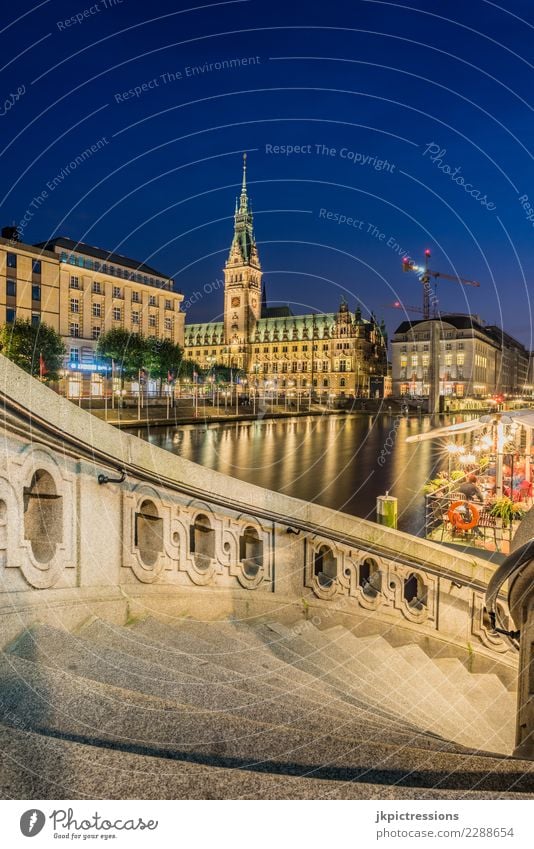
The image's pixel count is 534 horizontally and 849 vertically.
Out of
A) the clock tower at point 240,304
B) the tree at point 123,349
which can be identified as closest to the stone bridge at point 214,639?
the tree at point 123,349

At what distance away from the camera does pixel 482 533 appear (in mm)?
11820

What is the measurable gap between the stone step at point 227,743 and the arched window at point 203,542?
2.00 meters

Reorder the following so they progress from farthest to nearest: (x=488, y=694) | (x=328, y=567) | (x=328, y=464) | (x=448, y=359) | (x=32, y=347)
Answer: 1. (x=448, y=359)
2. (x=32, y=347)
3. (x=328, y=464)
4. (x=328, y=567)
5. (x=488, y=694)

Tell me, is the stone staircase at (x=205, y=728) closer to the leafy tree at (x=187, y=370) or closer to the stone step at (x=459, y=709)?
the stone step at (x=459, y=709)

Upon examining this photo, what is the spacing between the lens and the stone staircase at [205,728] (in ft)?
8.29

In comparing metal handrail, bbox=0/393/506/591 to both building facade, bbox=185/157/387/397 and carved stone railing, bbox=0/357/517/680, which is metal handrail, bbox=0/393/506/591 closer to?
carved stone railing, bbox=0/357/517/680

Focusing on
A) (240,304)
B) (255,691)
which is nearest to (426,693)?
(255,691)

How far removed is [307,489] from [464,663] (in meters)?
A: 15.2

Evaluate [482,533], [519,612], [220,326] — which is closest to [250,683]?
[519,612]

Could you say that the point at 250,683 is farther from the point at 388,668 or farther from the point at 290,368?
the point at 290,368

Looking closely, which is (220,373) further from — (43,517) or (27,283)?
(43,517)

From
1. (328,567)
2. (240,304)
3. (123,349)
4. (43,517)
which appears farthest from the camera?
(240,304)

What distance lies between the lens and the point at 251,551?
5.74 meters

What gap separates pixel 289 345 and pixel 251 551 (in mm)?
133445
